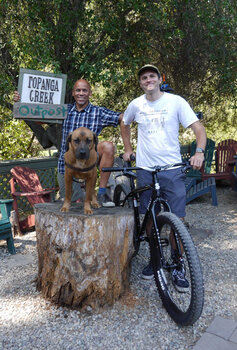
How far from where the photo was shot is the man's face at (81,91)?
10.8 feet

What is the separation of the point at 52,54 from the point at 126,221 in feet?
11.5

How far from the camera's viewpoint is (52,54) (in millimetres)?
5109

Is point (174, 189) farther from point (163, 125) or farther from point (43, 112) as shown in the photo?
point (43, 112)

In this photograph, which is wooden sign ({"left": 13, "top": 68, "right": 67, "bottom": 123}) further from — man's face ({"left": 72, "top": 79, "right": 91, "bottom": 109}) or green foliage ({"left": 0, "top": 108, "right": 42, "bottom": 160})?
green foliage ({"left": 0, "top": 108, "right": 42, "bottom": 160})

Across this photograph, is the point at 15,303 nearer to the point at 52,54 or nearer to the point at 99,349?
Result: the point at 99,349

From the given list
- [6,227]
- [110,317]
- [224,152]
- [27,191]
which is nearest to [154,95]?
[110,317]

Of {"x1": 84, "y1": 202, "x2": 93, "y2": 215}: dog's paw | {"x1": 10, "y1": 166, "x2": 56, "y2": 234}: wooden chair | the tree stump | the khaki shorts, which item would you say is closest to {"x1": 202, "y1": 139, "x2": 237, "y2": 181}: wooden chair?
{"x1": 10, "y1": 166, "x2": 56, "y2": 234}: wooden chair

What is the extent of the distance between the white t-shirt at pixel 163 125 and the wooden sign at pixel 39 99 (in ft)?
3.77

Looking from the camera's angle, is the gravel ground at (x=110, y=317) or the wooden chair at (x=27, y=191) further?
the wooden chair at (x=27, y=191)

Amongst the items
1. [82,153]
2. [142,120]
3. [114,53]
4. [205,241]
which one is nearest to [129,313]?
[82,153]

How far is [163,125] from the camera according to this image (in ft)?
9.21

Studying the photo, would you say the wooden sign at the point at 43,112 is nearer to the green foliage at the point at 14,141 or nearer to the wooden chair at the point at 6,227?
the wooden chair at the point at 6,227

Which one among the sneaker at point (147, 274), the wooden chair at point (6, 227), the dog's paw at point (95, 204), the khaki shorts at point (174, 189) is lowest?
the sneaker at point (147, 274)

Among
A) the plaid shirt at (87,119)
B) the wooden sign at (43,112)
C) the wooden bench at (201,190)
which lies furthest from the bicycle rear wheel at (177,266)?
the wooden bench at (201,190)
